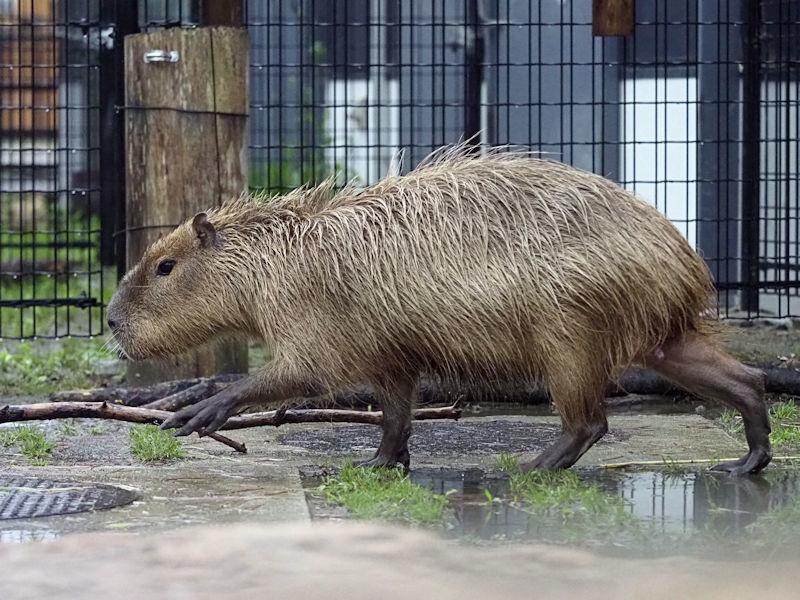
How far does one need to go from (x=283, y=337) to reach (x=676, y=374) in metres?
1.39

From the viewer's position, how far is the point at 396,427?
15.8 feet

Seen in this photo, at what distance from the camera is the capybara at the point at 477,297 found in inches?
175

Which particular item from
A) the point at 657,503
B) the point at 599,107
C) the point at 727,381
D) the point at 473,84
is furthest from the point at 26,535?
the point at 599,107

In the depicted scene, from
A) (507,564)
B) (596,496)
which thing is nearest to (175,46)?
(596,496)

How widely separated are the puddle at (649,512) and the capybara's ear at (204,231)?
999mm

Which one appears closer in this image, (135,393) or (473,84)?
(135,393)

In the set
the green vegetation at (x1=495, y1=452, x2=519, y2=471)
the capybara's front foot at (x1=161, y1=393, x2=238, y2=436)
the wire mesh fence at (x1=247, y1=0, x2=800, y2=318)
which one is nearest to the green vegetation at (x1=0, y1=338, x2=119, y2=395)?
the wire mesh fence at (x1=247, y1=0, x2=800, y2=318)

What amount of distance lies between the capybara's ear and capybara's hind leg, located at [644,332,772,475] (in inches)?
64.9

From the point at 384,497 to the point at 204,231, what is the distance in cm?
144

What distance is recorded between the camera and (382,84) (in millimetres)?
9523

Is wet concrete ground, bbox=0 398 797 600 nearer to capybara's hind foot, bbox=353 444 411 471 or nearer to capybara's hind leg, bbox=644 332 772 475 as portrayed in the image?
capybara's hind foot, bbox=353 444 411 471

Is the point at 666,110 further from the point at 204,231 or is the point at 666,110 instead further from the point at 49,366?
the point at 204,231

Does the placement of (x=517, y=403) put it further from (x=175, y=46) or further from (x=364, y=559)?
(x=364, y=559)

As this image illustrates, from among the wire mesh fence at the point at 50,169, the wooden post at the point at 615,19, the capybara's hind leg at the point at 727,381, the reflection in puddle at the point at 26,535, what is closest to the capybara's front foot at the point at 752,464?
the capybara's hind leg at the point at 727,381
